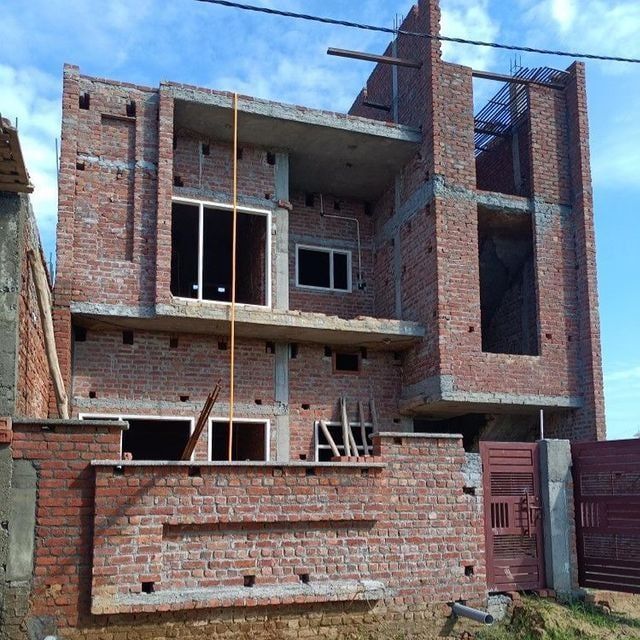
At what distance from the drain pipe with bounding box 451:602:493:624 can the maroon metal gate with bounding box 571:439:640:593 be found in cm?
201

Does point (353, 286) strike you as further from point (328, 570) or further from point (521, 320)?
point (328, 570)

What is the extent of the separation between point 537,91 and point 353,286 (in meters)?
5.21

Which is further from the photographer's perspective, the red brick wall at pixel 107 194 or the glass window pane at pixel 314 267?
the glass window pane at pixel 314 267

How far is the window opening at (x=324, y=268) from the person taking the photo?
1532 centimetres

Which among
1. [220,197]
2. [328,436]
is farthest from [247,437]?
[220,197]

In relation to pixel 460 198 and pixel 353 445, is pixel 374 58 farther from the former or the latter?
pixel 353 445

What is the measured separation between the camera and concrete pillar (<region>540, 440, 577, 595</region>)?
10078 millimetres

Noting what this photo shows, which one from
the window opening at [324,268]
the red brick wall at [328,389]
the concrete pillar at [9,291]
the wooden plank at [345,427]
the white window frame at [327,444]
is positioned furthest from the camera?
the window opening at [324,268]

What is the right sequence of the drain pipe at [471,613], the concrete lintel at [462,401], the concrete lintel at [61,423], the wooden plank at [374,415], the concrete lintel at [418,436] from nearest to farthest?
the concrete lintel at [61,423] → the drain pipe at [471,613] → the concrete lintel at [418,436] → the concrete lintel at [462,401] → the wooden plank at [374,415]

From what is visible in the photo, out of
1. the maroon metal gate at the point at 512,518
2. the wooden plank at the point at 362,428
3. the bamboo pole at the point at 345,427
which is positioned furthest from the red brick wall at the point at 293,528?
the wooden plank at the point at 362,428

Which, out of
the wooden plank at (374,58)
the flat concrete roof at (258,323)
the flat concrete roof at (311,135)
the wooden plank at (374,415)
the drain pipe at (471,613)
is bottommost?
the drain pipe at (471,613)

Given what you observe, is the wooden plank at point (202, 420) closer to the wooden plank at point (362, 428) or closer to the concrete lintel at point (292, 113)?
the wooden plank at point (362, 428)

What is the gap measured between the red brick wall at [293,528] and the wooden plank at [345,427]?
3.82 metres

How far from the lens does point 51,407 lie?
11070 millimetres
